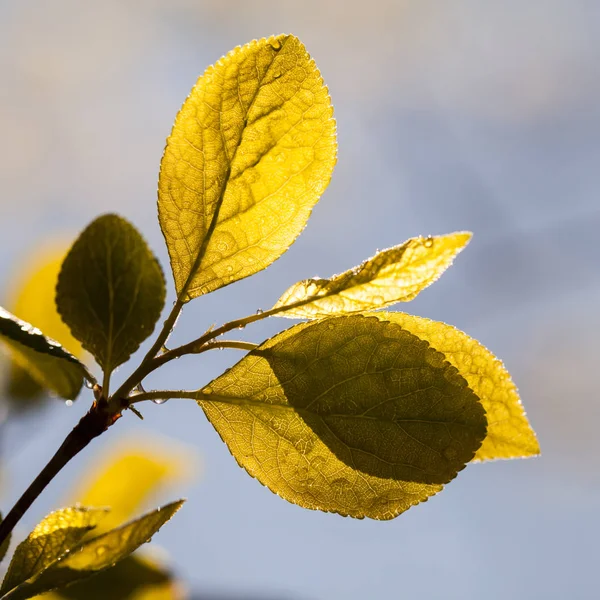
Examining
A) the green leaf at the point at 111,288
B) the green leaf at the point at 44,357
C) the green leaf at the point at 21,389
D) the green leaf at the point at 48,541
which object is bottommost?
the green leaf at the point at 48,541

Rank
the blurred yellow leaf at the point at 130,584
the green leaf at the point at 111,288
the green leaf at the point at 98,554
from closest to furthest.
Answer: the green leaf at the point at 98,554 → the green leaf at the point at 111,288 → the blurred yellow leaf at the point at 130,584

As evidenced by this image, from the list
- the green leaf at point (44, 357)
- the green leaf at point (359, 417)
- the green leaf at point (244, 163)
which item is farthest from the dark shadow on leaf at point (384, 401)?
the green leaf at point (44, 357)

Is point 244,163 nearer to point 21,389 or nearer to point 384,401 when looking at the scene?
point 384,401

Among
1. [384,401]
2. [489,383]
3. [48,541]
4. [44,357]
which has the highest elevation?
[489,383]

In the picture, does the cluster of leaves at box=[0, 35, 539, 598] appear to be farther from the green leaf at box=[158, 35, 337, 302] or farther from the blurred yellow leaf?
the blurred yellow leaf

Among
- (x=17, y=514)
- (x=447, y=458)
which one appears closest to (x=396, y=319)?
(x=447, y=458)

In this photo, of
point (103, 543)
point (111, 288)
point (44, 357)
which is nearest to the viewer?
point (103, 543)

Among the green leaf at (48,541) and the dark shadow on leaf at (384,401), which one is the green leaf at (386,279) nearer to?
the dark shadow on leaf at (384,401)

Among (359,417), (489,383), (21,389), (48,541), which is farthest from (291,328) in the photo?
(21,389)
